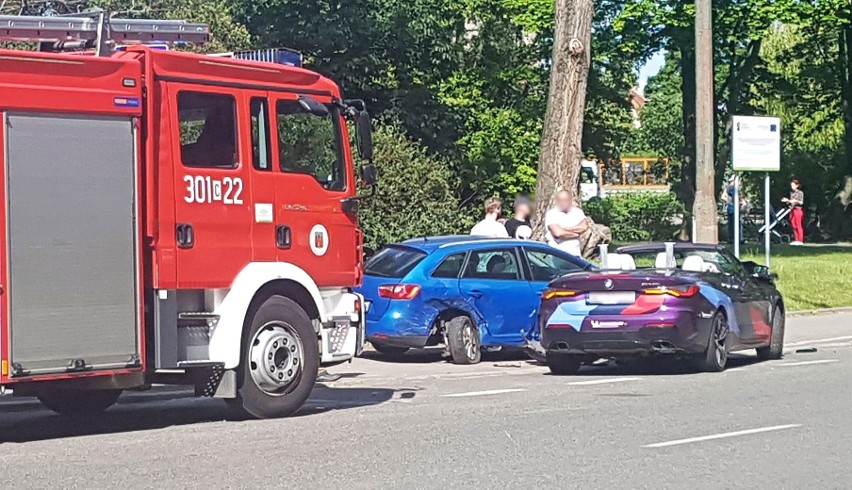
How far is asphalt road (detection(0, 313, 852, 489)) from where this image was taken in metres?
8.73

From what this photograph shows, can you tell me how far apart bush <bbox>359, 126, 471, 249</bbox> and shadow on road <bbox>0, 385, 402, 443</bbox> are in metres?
9.41

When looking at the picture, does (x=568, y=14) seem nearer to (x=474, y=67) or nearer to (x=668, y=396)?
(x=668, y=396)

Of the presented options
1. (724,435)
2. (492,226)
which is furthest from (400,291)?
(724,435)

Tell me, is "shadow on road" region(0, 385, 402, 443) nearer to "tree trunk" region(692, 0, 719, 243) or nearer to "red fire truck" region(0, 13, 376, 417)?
"red fire truck" region(0, 13, 376, 417)

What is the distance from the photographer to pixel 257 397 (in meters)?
11.4

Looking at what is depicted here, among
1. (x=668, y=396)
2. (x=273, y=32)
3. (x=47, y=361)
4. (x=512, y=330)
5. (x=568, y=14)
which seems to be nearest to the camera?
(x=47, y=361)

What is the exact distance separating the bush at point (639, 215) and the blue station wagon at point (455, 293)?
3213 centimetres

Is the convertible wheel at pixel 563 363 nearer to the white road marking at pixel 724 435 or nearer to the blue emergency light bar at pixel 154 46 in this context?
the white road marking at pixel 724 435

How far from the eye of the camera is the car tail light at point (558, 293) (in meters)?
15.1

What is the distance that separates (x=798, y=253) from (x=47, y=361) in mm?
27641

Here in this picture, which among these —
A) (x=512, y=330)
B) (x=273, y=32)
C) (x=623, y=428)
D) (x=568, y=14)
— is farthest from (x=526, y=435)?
(x=273, y=32)

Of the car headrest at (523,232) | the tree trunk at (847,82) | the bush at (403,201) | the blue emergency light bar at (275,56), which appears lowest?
the car headrest at (523,232)

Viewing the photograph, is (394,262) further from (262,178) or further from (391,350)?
(262,178)

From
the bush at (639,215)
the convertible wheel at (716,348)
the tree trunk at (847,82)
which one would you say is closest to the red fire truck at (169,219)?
the convertible wheel at (716,348)
